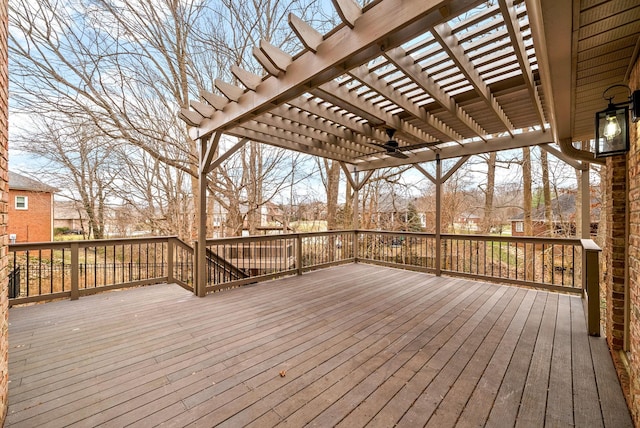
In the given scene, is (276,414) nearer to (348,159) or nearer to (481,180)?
(348,159)

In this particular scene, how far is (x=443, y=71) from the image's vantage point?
284 cm

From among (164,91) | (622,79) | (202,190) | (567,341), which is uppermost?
(164,91)

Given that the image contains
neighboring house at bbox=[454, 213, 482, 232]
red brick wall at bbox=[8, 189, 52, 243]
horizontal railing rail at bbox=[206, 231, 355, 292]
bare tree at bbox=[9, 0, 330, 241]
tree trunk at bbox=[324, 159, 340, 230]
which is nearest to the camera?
horizontal railing rail at bbox=[206, 231, 355, 292]

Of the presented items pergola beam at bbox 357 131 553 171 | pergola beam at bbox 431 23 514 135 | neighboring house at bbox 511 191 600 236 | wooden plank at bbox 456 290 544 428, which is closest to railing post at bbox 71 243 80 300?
wooden plank at bbox 456 290 544 428

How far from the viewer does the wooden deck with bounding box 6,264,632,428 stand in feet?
5.74

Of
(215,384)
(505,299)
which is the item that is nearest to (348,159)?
(505,299)

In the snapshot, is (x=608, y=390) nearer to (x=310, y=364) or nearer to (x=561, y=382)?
(x=561, y=382)

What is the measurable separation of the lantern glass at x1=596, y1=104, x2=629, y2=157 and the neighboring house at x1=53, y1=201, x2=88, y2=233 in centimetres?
1020

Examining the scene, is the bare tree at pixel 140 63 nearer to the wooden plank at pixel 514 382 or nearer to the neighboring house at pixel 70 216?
the neighboring house at pixel 70 216

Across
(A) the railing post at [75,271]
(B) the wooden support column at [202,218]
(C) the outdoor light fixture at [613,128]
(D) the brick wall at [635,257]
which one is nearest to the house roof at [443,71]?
(B) the wooden support column at [202,218]

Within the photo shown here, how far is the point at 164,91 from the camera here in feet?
24.1

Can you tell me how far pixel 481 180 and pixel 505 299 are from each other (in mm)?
7082

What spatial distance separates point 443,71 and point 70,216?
388 inches

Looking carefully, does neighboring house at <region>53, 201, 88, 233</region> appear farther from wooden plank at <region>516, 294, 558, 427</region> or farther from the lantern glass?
the lantern glass
